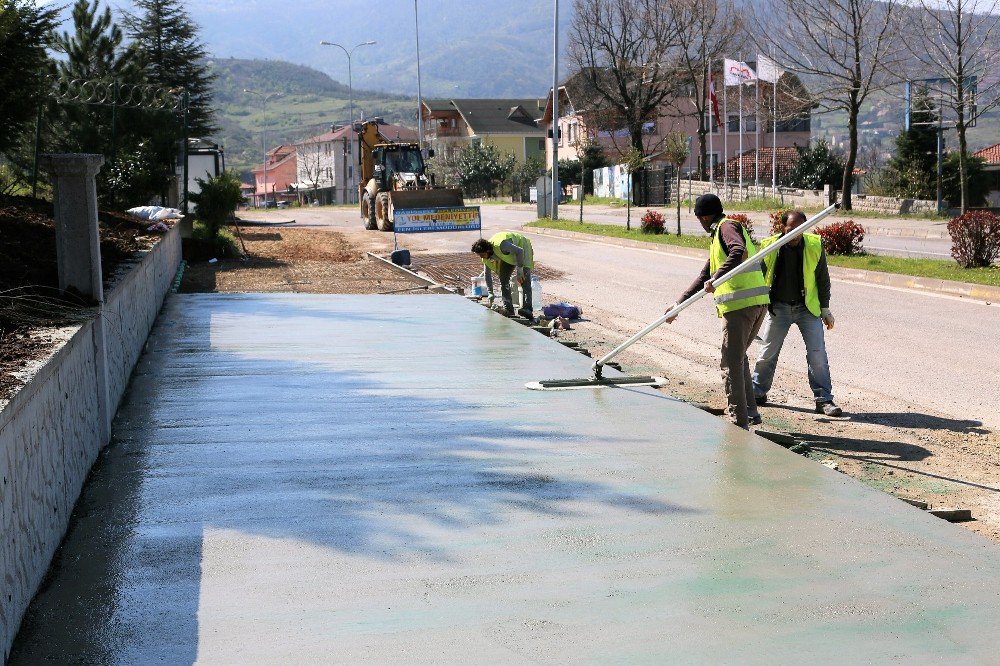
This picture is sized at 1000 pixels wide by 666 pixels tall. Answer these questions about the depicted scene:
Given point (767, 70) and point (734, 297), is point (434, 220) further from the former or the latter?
point (767, 70)

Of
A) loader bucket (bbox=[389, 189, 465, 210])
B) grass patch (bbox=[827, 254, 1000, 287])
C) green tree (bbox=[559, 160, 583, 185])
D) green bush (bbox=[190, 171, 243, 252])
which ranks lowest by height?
grass patch (bbox=[827, 254, 1000, 287])

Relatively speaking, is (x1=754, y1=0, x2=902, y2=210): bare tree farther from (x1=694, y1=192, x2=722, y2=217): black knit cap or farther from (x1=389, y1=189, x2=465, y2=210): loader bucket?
(x1=694, y1=192, x2=722, y2=217): black knit cap

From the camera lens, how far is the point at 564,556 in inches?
172

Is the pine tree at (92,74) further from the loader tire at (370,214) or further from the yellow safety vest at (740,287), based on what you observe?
the yellow safety vest at (740,287)

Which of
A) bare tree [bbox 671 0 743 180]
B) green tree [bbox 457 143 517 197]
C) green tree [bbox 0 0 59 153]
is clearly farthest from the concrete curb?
green tree [bbox 457 143 517 197]

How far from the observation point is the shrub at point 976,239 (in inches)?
741

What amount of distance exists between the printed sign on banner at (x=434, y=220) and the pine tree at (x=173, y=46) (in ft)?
85.7

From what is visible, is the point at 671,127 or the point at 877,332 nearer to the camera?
the point at 877,332

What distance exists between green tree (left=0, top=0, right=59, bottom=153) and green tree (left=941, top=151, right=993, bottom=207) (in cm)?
3340

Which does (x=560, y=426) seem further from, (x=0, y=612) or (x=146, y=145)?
(x=146, y=145)

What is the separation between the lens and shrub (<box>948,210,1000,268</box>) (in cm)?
1881

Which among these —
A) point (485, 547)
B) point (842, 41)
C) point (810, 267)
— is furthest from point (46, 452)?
point (842, 41)

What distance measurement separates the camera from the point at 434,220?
23.0 m

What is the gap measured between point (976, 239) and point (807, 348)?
1150 centimetres
